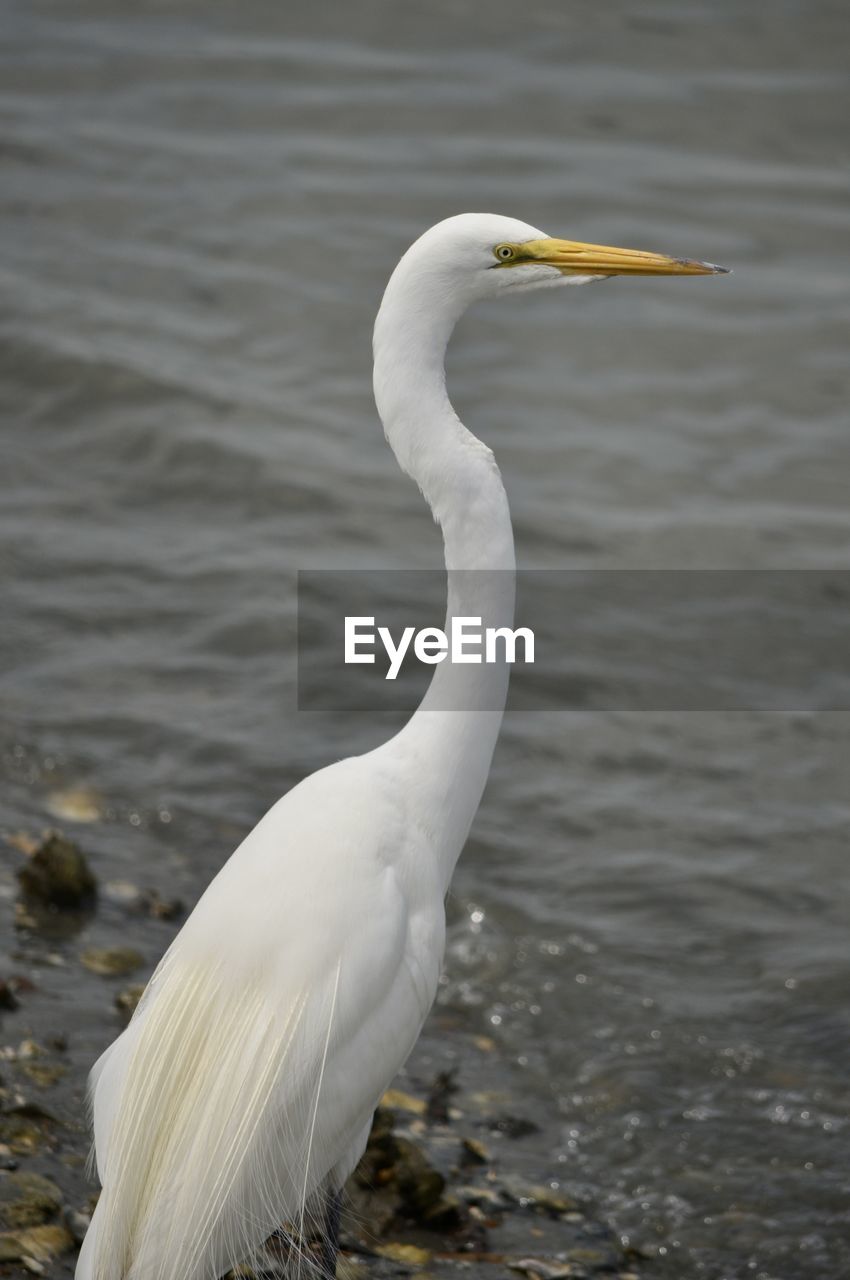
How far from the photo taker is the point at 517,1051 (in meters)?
4.63

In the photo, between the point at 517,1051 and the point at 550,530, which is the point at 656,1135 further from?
the point at 550,530

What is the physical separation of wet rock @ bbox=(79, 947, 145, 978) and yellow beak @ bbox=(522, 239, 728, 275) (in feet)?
7.41

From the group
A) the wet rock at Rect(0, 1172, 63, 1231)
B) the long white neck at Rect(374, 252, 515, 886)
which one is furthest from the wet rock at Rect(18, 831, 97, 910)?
the long white neck at Rect(374, 252, 515, 886)

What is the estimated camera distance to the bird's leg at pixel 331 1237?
322 centimetres

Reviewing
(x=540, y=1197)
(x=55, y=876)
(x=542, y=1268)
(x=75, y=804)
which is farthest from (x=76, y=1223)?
(x=75, y=804)

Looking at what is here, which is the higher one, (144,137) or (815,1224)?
(144,137)

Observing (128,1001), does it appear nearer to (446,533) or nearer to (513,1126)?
(513,1126)

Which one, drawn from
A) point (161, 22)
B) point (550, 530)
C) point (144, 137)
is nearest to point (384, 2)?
point (161, 22)

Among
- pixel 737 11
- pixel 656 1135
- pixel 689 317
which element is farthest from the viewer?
pixel 737 11

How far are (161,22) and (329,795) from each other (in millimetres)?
10555

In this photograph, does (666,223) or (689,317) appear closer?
(689,317)

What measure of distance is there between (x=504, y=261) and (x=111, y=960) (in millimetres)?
2273

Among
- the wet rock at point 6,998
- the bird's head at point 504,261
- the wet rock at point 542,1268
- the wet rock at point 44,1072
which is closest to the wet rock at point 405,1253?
the wet rock at point 542,1268

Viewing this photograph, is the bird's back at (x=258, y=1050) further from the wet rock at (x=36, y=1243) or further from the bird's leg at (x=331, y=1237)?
the wet rock at (x=36, y=1243)
